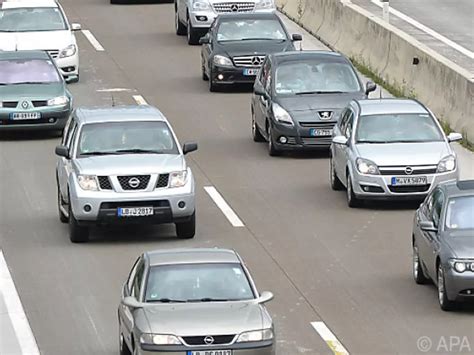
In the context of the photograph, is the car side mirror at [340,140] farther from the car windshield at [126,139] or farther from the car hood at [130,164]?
the car hood at [130,164]

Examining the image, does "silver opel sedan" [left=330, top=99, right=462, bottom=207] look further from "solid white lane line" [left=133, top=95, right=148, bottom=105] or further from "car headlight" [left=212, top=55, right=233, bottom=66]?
"car headlight" [left=212, top=55, right=233, bottom=66]

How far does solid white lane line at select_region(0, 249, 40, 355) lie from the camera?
19.6 m

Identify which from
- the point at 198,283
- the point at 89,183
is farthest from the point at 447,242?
the point at 89,183

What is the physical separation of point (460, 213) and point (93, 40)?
26.0 m

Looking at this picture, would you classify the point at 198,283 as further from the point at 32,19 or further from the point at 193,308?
the point at 32,19

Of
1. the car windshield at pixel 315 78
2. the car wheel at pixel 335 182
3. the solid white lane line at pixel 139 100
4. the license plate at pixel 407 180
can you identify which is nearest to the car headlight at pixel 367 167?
the license plate at pixel 407 180

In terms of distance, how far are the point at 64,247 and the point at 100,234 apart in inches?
42.7

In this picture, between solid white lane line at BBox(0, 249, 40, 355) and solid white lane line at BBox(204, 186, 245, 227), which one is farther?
solid white lane line at BBox(204, 186, 245, 227)

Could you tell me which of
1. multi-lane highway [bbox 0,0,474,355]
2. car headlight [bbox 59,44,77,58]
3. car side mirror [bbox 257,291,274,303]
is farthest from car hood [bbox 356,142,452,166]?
car headlight [bbox 59,44,77,58]

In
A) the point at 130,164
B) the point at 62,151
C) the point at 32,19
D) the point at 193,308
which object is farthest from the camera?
the point at 32,19

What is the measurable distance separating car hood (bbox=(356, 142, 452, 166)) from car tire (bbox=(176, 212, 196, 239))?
331 cm

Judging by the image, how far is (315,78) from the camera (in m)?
33.0

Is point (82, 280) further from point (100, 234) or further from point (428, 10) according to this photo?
point (428, 10)

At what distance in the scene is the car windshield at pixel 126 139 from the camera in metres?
26.0
